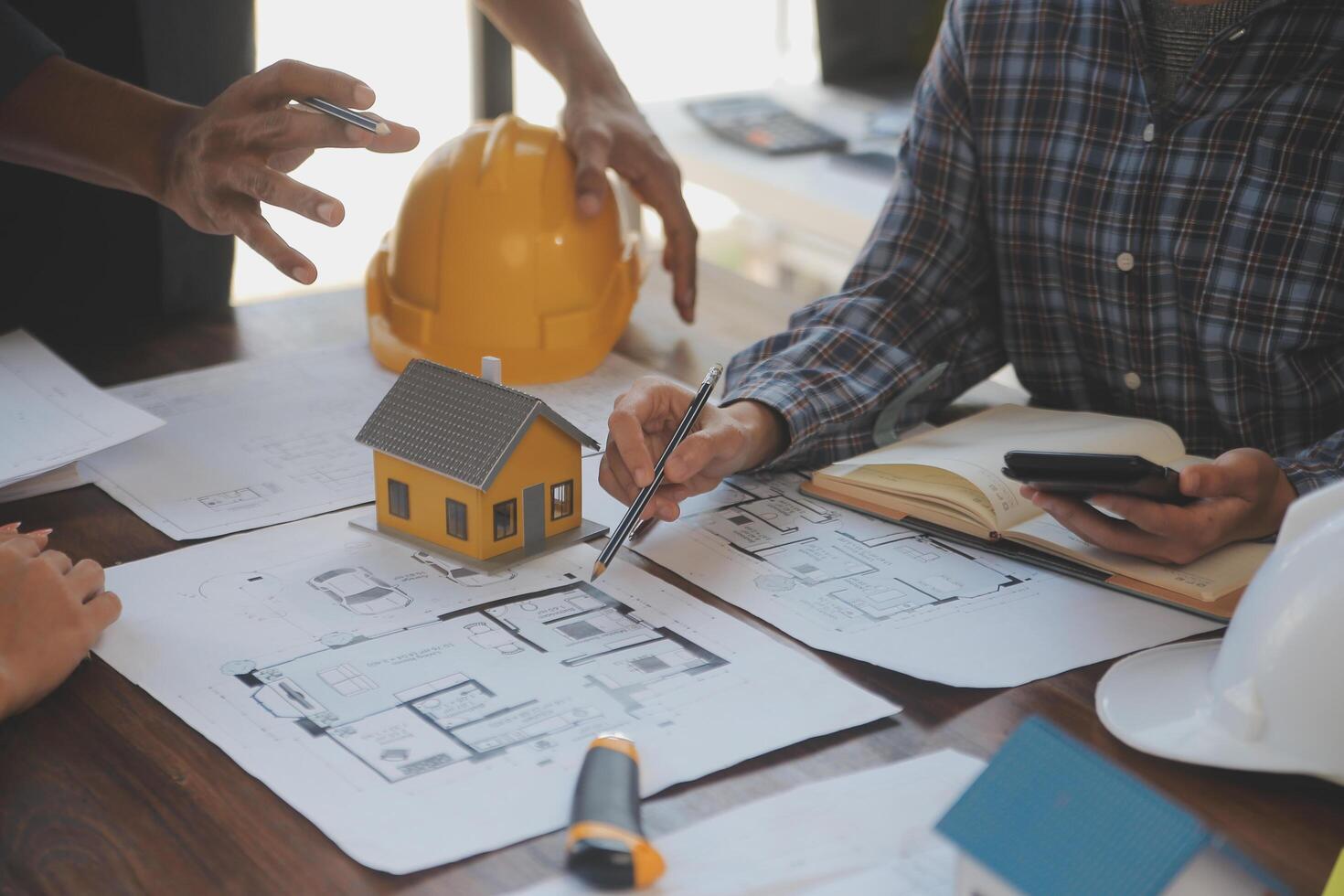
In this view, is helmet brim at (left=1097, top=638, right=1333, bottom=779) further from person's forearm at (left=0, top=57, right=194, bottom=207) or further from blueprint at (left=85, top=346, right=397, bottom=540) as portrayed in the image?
person's forearm at (left=0, top=57, right=194, bottom=207)

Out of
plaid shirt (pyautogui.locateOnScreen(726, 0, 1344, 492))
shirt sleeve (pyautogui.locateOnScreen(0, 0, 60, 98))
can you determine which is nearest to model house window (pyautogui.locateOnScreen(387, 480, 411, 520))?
plaid shirt (pyautogui.locateOnScreen(726, 0, 1344, 492))

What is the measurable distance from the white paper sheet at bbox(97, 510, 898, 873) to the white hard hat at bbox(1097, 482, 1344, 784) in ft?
0.54

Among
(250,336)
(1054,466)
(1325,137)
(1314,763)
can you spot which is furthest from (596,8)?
(1314,763)

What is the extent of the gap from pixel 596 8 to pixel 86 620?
3413 mm

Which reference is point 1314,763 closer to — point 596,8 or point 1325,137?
point 1325,137

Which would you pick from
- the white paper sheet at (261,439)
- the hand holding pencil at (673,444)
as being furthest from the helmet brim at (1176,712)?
the white paper sheet at (261,439)

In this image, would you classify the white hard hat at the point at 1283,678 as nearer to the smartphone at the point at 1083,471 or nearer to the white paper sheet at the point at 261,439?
the smartphone at the point at 1083,471

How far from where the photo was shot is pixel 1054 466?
2.80 feet

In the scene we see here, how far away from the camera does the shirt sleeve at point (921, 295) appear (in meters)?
1.19

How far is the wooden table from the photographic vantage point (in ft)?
2.02

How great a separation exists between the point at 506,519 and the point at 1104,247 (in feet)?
2.05

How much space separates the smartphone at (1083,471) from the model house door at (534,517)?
330mm

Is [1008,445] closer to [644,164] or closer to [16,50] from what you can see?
[644,164]

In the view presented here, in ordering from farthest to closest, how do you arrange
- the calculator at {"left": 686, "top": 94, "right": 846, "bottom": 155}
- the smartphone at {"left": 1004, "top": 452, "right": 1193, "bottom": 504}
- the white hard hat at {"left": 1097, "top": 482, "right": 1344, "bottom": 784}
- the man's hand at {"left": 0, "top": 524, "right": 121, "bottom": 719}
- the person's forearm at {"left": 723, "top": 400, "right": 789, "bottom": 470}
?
the calculator at {"left": 686, "top": 94, "right": 846, "bottom": 155} → the person's forearm at {"left": 723, "top": 400, "right": 789, "bottom": 470} → the smartphone at {"left": 1004, "top": 452, "right": 1193, "bottom": 504} → the man's hand at {"left": 0, "top": 524, "right": 121, "bottom": 719} → the white hard hat at {"left": 1097, "top": 482, "right": 1344, "bottom": 784}
